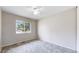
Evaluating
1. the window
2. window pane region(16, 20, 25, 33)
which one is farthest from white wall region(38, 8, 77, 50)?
window pane region(16, 20, 25, 33)

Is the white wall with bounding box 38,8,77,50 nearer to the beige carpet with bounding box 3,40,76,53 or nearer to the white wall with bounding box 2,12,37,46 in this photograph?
the beige carpet with bounding box 3,40,76,53

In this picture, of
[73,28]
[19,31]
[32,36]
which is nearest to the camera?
[73,28]

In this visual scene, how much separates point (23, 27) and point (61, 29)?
3.16m

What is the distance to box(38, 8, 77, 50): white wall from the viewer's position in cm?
351

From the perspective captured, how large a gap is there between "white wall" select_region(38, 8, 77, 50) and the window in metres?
1.44

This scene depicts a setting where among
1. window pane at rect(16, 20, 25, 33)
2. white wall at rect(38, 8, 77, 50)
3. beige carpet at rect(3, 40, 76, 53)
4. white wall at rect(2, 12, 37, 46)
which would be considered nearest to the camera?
beige carpet at rect(3, 40, 76, 53)

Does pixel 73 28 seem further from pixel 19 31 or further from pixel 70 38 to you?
pixel 19 31

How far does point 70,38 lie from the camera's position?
11.8 feet

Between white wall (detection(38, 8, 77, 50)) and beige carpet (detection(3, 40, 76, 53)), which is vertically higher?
white wall (detection(38, 8, 77, 50))

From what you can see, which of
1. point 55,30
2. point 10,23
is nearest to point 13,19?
point 10,23

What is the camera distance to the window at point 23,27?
507 cm

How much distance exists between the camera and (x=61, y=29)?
4.16 m

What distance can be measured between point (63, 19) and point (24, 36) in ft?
11.3
